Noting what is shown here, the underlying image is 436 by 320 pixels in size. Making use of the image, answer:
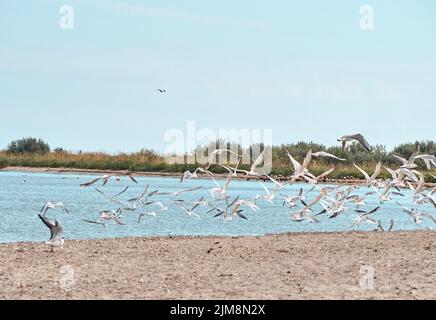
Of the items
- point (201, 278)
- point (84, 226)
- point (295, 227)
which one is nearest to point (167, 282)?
point (201, 278)

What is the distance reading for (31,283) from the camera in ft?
32.6

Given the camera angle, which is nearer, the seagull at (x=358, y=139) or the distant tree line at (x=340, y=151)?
the seagull at (x=358, y=139)

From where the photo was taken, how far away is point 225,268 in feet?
35.9

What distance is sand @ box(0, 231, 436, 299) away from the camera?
9.18m

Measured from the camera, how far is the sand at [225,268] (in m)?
9.18

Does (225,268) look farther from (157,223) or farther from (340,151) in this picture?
(340,151)

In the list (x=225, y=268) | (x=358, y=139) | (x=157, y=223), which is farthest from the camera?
(x=157, y=223)

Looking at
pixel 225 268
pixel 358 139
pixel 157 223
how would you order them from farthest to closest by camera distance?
pixel 157 223 < pixel 358 139 < pixel 225 268

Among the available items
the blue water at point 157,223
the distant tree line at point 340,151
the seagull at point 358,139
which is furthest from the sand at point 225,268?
the distant tree line at point 340,151

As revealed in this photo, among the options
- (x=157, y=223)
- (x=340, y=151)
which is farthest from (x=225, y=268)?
(x=340, y=151)

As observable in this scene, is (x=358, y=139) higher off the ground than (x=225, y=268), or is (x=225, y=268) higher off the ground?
(x=358, y=139)

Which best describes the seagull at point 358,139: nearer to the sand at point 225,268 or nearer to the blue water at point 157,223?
the sand at point 225,268

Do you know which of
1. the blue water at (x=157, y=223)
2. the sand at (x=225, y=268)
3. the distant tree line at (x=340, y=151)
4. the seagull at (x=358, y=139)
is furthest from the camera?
the distant tree line at (x=340, y=151)
